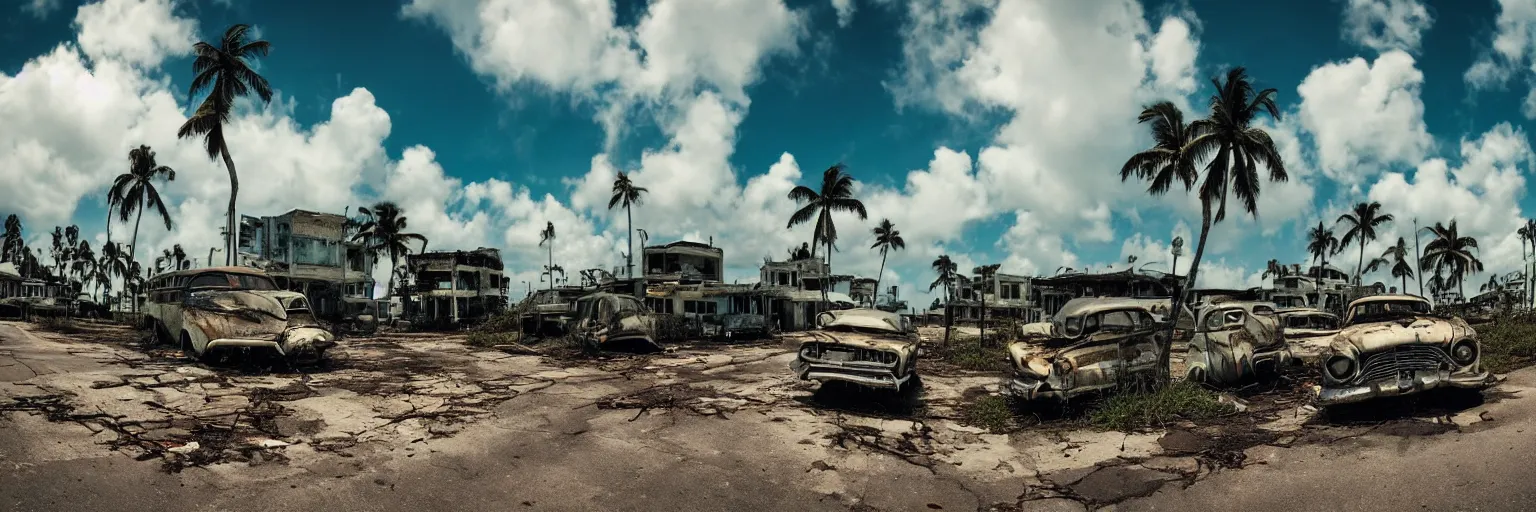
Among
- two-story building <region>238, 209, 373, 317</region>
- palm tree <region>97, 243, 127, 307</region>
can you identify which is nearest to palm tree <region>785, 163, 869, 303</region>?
two-story building <region>238, 209, 373, 317</region>

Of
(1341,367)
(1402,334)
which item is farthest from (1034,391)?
(1402,334)

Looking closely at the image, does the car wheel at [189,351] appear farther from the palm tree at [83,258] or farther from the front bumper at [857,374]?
the palm tree at [83,258]

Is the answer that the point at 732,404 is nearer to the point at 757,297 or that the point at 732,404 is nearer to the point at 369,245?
the point at 757,297

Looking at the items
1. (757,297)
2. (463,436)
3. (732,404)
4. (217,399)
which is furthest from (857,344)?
(757,297)

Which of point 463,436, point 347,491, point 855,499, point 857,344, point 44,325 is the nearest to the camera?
point 347,491

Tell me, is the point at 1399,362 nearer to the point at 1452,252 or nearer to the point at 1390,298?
the point at 1390,298

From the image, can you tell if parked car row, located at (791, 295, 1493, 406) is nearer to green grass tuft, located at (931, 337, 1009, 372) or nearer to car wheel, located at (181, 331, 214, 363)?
green grass tuft, located at (931, 337, 1009, 372)
